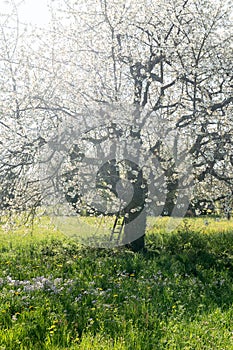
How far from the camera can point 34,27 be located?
9.39 m

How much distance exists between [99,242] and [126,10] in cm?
457

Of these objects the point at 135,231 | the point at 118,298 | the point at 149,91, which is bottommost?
the point at 118,298

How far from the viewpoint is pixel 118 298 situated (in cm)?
559

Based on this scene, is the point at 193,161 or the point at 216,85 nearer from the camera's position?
the point at 193,161

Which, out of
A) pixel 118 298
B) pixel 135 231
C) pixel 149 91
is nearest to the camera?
pixel 118 298

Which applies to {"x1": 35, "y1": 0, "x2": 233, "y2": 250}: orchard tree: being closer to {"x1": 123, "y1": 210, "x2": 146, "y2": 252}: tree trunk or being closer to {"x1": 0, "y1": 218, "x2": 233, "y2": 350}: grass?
{"x1": 123, "y1": 210, "x2": 146, "y2": 252}: tree trunk

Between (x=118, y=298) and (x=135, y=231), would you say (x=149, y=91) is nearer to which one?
(x=135, y=231)

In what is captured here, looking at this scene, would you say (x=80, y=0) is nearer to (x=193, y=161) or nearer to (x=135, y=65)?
(x=135, y=65)

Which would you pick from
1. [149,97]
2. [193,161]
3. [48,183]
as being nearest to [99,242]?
[48,183]

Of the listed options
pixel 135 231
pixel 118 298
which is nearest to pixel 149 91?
pixel 135 231

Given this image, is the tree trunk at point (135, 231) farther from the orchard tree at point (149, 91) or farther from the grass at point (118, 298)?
the grass at point (118, 298)

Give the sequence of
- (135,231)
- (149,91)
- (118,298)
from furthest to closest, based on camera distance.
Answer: (149,91) → (135,231) → (118,298)

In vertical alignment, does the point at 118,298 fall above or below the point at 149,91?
below

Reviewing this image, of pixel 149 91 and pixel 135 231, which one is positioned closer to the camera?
pixel 135 231
